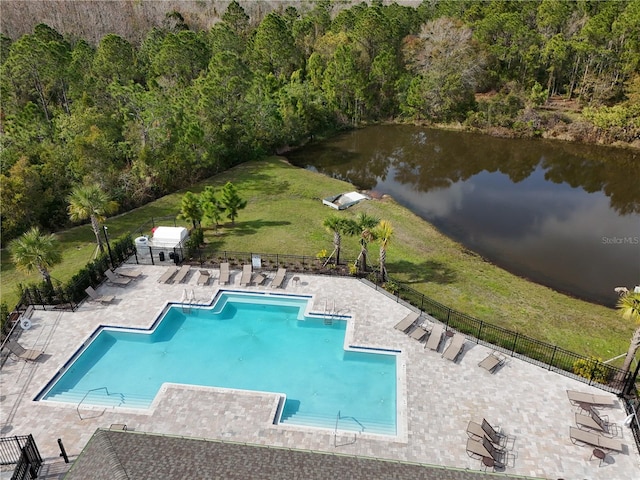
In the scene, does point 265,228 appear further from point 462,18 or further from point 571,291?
→ point 462,18

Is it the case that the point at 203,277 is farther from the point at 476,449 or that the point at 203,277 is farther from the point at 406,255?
the point at 476,449

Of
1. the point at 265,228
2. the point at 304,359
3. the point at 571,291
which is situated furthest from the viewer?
the point at 265,228

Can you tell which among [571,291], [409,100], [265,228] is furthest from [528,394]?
[409,100]

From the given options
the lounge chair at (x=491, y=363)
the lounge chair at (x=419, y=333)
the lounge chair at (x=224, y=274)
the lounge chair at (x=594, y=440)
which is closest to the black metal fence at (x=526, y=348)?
the lounge chair at (x=491, y=363)

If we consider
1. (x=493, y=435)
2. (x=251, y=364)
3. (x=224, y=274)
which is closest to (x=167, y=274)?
(x=224, y=274)

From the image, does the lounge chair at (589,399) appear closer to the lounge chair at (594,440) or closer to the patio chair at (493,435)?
the lounge chair at (594,440)
